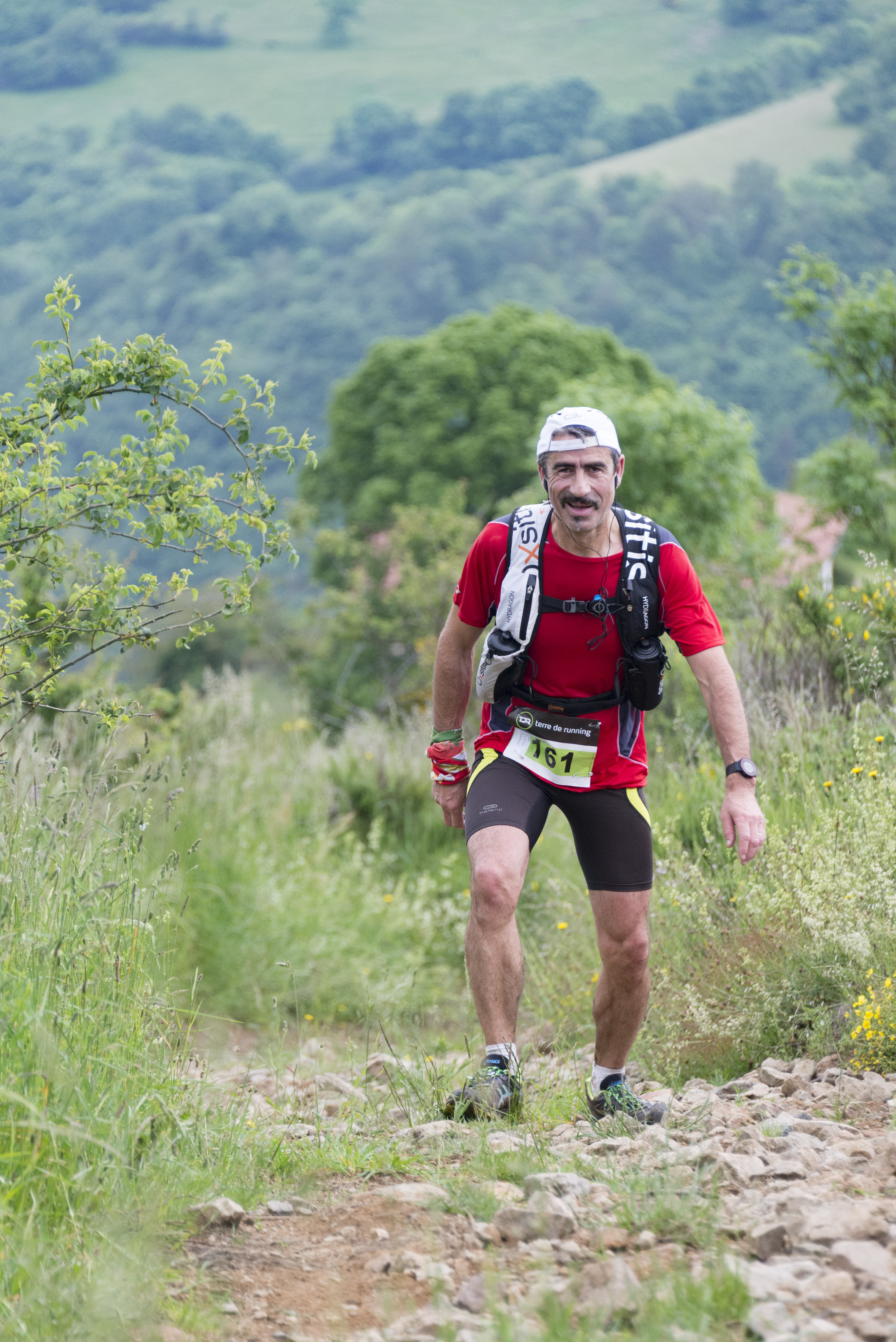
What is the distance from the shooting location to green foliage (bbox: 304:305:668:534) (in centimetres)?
3469

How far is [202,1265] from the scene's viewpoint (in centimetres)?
269

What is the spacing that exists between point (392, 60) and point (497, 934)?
156 m

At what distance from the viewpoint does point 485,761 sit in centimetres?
416

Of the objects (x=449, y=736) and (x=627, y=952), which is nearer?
(x=627, y=952)

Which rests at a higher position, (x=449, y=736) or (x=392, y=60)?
(x=392, y=60)

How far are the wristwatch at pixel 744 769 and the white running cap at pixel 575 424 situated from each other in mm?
1066

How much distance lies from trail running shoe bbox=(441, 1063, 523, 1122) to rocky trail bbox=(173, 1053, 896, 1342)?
0.19 ft

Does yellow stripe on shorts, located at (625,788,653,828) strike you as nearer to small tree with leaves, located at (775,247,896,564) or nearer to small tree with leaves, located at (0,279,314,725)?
small tree with leaves, located at (0,279,314,725)

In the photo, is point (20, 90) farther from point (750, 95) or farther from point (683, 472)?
point (683, 472)

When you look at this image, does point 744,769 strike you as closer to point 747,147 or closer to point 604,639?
point 604,639

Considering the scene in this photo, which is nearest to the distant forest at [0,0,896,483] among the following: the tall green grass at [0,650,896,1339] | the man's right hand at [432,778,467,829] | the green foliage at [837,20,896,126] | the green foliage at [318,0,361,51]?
the green foliage at [837,20,896,126]

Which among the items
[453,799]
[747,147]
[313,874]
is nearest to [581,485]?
[453,799]

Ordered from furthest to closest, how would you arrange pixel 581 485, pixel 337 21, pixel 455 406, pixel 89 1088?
pixel 337 21, pixel 455 406, pixel 581 485, pixel 89 1088

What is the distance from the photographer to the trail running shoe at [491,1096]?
366cm
